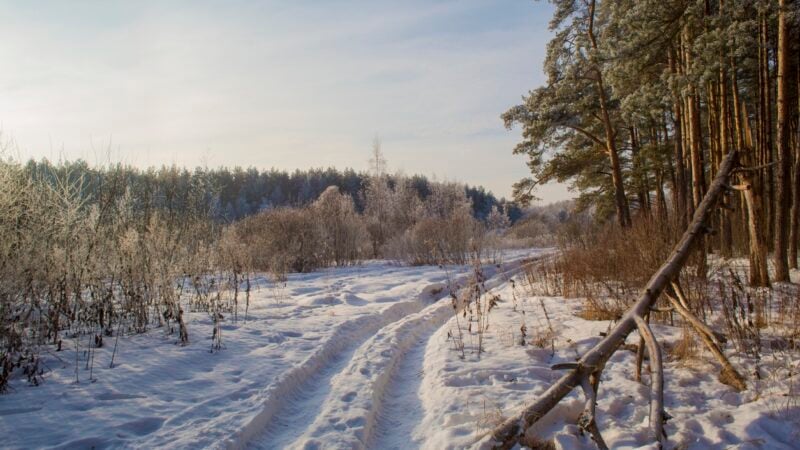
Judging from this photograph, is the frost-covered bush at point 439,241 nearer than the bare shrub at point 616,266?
No

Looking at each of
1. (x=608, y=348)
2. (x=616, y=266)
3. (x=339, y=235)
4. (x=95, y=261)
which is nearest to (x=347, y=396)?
(x=608, y=348)

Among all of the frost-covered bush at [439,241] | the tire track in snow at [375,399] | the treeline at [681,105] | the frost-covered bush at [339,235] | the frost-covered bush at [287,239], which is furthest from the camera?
the frost-covered bush at [439,241]

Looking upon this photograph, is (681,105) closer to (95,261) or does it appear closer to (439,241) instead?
(439,241)

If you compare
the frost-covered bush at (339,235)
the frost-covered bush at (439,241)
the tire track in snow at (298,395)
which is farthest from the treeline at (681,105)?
the frost-covered bush at (339,235)

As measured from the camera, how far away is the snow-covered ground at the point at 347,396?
11.9ft

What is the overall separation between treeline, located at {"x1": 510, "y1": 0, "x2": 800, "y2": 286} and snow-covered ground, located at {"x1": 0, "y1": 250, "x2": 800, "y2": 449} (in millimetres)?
1939

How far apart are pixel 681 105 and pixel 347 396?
14928mm

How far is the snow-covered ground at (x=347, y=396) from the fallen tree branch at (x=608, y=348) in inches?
42.7

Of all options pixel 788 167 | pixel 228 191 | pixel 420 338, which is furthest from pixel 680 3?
pixel 228 191

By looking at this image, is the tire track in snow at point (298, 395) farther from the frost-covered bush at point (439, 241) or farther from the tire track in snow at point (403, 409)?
the frost-covered bush at point (439, 241)

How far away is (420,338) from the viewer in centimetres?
745

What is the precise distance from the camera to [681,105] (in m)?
14.4

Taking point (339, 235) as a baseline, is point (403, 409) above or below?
below

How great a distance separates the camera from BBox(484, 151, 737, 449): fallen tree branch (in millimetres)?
2523
